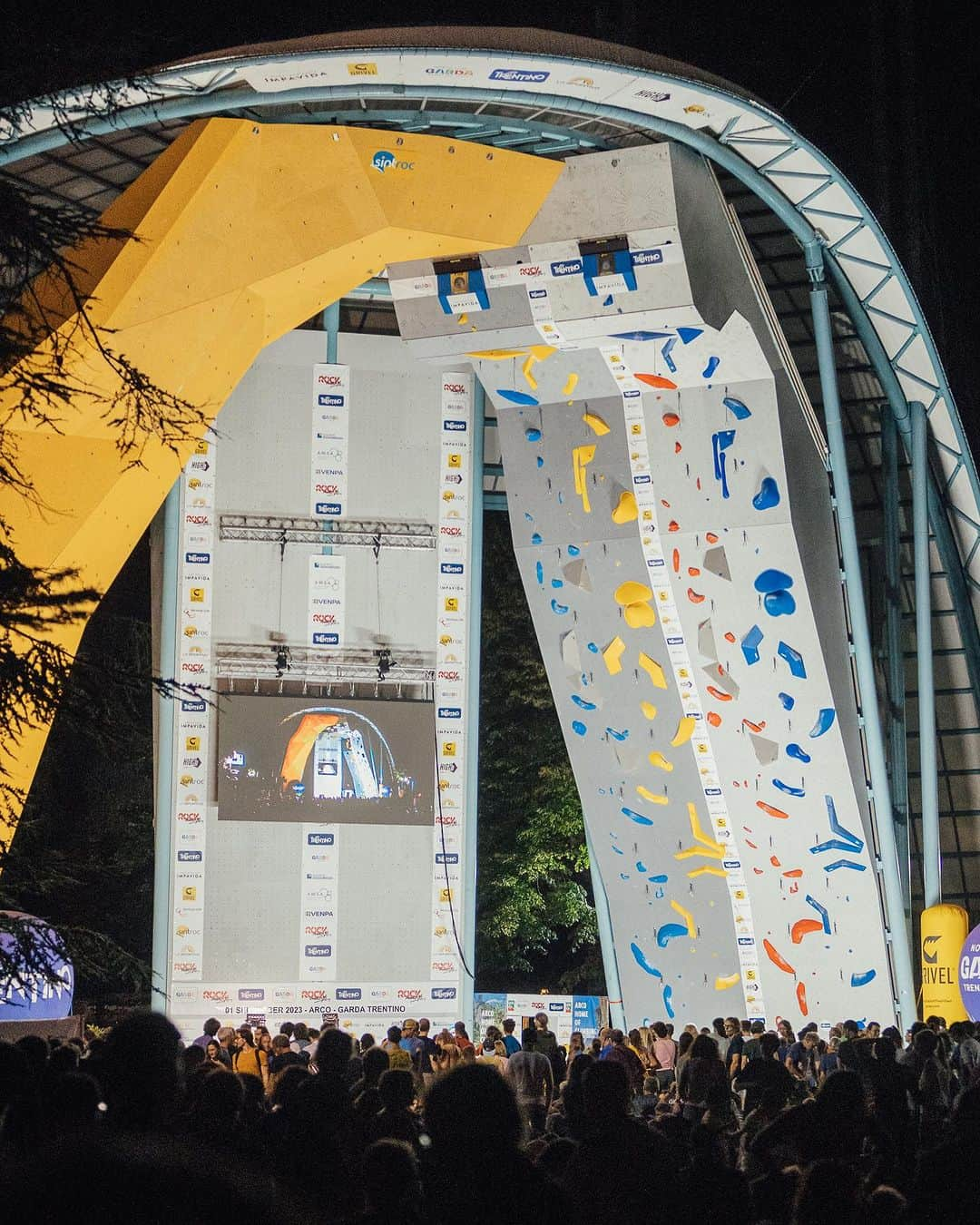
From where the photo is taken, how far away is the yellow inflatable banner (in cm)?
1942

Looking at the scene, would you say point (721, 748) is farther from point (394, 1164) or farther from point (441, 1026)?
point (394, 1164)

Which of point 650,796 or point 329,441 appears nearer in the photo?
point 650,796

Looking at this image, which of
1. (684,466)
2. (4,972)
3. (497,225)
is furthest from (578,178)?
(4,972)

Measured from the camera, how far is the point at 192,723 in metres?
21.8

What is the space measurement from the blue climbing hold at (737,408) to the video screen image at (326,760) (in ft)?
19.0

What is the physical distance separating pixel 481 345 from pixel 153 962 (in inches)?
364

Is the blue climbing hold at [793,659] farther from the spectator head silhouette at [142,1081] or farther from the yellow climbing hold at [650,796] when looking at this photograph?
the spectator head silhouette at [142,1081]

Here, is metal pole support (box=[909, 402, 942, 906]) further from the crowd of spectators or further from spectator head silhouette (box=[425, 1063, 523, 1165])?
spectator head silhouette (box=[425, 1063, 523, 1165])

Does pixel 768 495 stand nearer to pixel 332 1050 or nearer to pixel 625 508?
pixel 625 508

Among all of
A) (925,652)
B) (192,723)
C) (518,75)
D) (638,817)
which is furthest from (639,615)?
(518,75)

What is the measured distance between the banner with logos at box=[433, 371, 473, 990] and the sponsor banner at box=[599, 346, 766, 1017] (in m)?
3.29

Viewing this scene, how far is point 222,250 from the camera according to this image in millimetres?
16359

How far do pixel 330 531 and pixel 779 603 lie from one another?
20.7 ft

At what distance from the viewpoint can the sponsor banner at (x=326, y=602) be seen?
22406 mm
